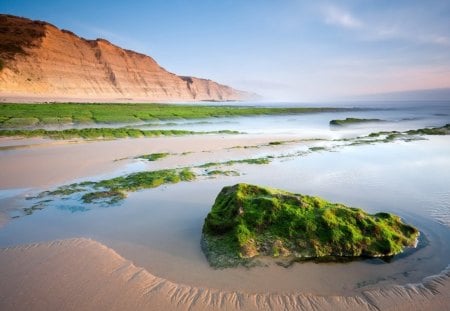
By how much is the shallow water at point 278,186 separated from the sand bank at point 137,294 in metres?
0.19

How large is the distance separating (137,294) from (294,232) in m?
2.52

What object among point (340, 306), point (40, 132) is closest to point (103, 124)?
point (40, 132)

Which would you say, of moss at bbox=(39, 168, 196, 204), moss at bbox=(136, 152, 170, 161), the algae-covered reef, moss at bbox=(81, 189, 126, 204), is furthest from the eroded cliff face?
the algae-covered reef

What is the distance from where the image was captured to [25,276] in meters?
4.14

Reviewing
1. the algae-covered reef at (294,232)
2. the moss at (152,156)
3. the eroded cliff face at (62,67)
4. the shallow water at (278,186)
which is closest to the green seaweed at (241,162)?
the shallow water at (278,186)

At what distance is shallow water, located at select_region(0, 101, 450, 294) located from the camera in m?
4.27

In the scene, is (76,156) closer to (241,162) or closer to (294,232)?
(241,162)

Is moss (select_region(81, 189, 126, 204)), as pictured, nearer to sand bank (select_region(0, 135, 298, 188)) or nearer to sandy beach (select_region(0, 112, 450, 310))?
sandy beach (select_region(0, 112, 450, 310))

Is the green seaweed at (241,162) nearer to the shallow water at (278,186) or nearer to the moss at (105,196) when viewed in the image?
the shallow water at (278,186)

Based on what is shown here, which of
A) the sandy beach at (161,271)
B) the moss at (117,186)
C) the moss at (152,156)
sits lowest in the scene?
the moss at (152,156)

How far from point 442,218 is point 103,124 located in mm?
27882

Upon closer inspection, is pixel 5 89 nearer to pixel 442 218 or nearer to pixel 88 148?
pixel 88 148

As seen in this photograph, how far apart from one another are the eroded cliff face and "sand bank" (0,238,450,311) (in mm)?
56461

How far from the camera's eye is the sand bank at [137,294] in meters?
3.67
